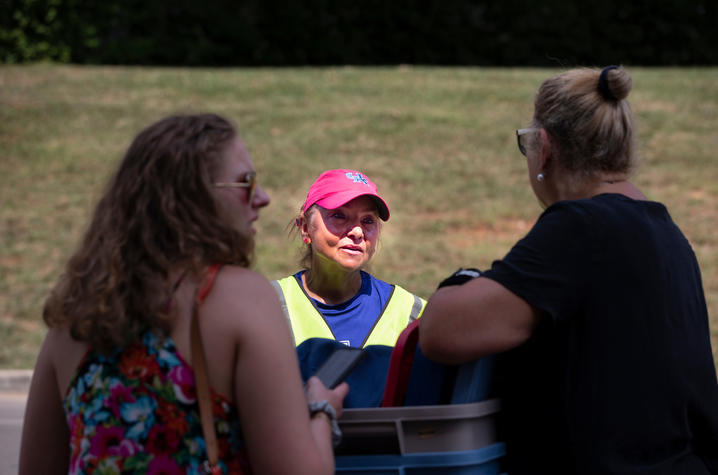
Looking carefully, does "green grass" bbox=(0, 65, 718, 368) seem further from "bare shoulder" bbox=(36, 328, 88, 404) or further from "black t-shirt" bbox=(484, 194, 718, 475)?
"bare shoulder" bbox=(36, 328, 88, 404)

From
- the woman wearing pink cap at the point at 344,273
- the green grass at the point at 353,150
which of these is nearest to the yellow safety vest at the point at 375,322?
the woman wearing pink cap at the point at 344,273

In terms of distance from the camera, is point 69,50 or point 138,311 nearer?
point 138,311

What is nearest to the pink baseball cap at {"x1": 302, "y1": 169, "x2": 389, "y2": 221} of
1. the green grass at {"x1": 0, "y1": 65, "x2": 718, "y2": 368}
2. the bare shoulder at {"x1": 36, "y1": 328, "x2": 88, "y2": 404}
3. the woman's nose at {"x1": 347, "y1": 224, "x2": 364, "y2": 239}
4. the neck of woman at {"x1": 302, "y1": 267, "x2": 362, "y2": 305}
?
the woman's nose at {"x1": 347, "y1": 224, "x2": 364, "y2": 239}

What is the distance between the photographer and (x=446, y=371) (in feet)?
6.82

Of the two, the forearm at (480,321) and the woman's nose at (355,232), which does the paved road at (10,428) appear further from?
the forearm at (480,321)

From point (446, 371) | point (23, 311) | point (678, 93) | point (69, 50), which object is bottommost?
point (23, 311)

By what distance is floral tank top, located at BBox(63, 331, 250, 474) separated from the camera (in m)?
1.66

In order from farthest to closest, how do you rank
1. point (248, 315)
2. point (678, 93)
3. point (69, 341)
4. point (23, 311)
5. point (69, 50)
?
1. point (69, 50)
2. point (678, 93)
3. point (23, 311)
4. point (69, 341)
5. point (248, 315)

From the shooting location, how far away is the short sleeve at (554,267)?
1893mm

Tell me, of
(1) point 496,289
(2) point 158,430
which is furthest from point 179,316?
(1) point 496,289

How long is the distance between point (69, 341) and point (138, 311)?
0.21 meters

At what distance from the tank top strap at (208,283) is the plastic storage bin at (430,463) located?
2.01 ft

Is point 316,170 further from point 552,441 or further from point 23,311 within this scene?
point 552,441

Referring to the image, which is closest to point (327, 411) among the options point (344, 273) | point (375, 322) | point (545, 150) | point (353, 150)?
point (545, 150)
